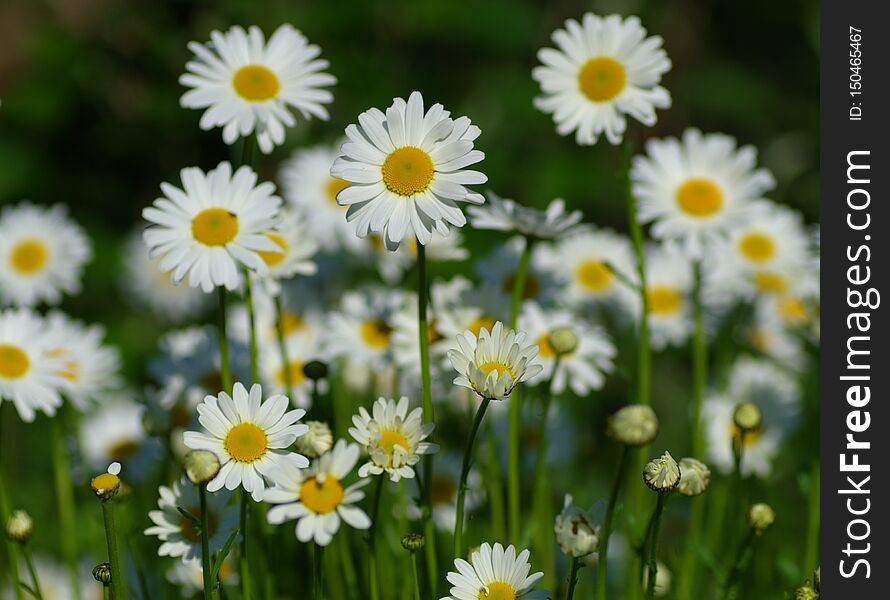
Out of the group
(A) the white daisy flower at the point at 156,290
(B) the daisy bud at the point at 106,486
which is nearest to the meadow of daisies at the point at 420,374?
(B) the daisy bud at the point at 106,486

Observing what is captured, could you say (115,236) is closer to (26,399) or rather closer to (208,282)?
(26,399)

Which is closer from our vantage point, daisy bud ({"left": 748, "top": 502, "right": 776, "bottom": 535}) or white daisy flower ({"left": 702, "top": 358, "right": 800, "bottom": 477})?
daisy bud ({"left": 748, "top": 502, "right": 776, "bottom": 535})

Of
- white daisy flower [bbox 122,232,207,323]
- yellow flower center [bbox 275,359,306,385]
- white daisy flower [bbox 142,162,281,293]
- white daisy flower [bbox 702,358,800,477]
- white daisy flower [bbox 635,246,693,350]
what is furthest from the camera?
white daisy flower [bbox 122,232,207,323]

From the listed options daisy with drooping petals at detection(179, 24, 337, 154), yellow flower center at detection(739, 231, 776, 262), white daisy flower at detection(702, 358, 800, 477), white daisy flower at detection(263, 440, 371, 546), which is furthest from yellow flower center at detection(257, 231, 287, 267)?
yellow flower center at detection(739, 231, 776, 262)

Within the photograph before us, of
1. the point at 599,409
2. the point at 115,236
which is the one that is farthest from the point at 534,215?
the point at 115,236

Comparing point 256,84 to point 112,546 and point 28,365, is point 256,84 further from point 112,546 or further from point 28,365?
point 112,546

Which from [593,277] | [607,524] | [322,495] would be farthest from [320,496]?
[593,277]

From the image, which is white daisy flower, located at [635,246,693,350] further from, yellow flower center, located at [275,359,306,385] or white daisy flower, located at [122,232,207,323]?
white daisy flower, located at [122,232,207,323]
